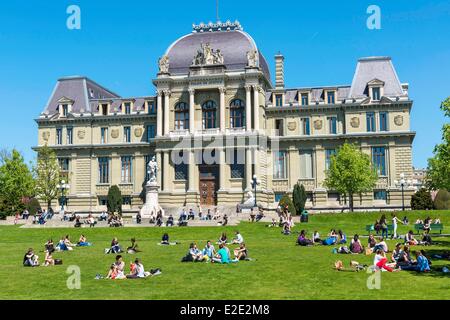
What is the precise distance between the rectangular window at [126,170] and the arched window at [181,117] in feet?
31.9

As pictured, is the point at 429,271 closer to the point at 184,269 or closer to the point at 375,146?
the point at 184,269

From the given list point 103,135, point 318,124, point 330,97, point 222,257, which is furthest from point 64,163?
point 222,257

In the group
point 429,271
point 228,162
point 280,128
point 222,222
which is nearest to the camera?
point 429,271

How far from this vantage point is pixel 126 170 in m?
82.7

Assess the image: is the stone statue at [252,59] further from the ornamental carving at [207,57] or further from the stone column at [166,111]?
the stone column at [166,111]

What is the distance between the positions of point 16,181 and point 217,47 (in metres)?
32.6

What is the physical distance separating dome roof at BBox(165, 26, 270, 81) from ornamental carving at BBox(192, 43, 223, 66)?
207cm

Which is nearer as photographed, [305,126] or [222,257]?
[222,257]

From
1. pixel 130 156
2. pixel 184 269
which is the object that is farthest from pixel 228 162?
pixel 184 269

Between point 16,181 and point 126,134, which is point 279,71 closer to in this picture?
point 126,134

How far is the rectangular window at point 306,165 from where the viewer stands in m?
77.3

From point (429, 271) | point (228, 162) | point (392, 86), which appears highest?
point (392, 86)
